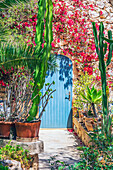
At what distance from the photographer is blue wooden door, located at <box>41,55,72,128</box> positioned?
6.45 m

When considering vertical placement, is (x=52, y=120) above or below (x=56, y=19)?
below

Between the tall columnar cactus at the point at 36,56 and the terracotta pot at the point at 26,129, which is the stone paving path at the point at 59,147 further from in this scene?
the tall columnar cactus at the point at 36,56

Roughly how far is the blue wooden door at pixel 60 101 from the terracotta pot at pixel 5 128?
11.5 feet

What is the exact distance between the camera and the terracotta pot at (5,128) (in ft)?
9.52

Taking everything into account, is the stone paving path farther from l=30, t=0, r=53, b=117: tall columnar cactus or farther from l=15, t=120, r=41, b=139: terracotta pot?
l=30, t=0, r=53, b=117: tall columnar cactus

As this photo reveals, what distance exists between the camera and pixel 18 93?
3.44 m

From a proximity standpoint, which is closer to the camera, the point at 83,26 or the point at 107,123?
the point at 107,123

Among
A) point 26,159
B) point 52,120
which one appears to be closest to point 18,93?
point 26,159

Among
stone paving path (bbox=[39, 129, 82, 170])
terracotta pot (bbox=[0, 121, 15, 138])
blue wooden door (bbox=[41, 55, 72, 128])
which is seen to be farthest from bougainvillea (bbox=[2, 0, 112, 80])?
terracotta pot (bbox=[0, 121, 15, 138])

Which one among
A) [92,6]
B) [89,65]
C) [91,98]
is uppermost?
[92,6]

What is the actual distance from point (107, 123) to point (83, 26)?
13.5ft

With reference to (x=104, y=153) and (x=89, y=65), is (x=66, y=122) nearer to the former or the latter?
(x=89, y=65)

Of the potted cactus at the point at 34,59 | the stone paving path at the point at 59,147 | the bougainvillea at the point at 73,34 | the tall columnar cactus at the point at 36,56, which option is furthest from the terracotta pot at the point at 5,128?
the bougainvillea at the point at 73,34

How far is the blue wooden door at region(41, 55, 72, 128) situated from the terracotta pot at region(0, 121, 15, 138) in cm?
351
